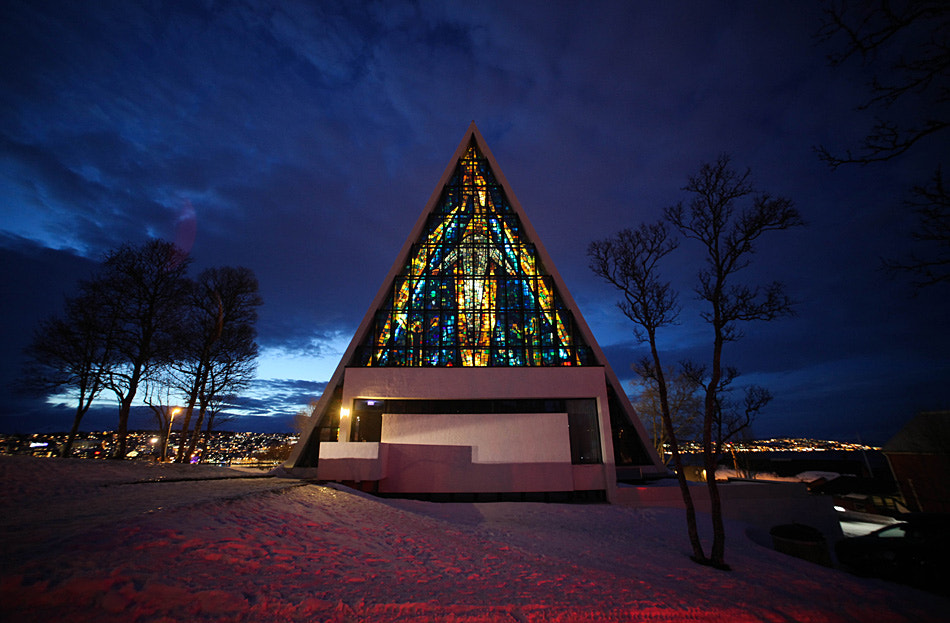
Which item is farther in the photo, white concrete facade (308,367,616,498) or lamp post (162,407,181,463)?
lamp post (162,407,181,463)

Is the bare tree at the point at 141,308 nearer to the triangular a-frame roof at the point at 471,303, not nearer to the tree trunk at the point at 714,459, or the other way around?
the triangular a-frame roof at the point at 471,303

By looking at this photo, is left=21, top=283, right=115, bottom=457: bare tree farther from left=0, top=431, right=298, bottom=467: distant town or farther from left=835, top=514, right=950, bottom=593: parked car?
left=835, top=514, right=950, bottom=593: parked car

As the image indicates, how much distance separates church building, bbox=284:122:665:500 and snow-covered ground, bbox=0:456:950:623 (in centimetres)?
542

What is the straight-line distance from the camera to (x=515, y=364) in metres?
15.4

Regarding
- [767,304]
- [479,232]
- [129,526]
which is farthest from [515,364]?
[129,526]

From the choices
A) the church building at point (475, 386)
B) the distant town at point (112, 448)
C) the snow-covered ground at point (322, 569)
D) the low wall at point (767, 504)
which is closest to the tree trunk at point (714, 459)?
the snow-covered ground at point (322, 569)

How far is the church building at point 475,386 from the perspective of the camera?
13.3 metres

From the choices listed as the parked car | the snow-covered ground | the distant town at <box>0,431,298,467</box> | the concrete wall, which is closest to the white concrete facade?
the concrete wall

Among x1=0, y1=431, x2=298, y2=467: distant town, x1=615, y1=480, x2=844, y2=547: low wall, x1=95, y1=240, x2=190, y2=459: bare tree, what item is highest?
x1=95, y1=240, x2=190, y2=459: bare tree

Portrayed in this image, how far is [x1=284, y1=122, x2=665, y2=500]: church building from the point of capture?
13258 mm

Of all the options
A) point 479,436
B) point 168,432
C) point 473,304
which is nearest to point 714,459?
point 479,436

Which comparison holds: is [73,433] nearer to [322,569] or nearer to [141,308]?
[141,308]

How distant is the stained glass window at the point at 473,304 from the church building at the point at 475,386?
0.06 m

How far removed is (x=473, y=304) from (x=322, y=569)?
12914 millimetres
